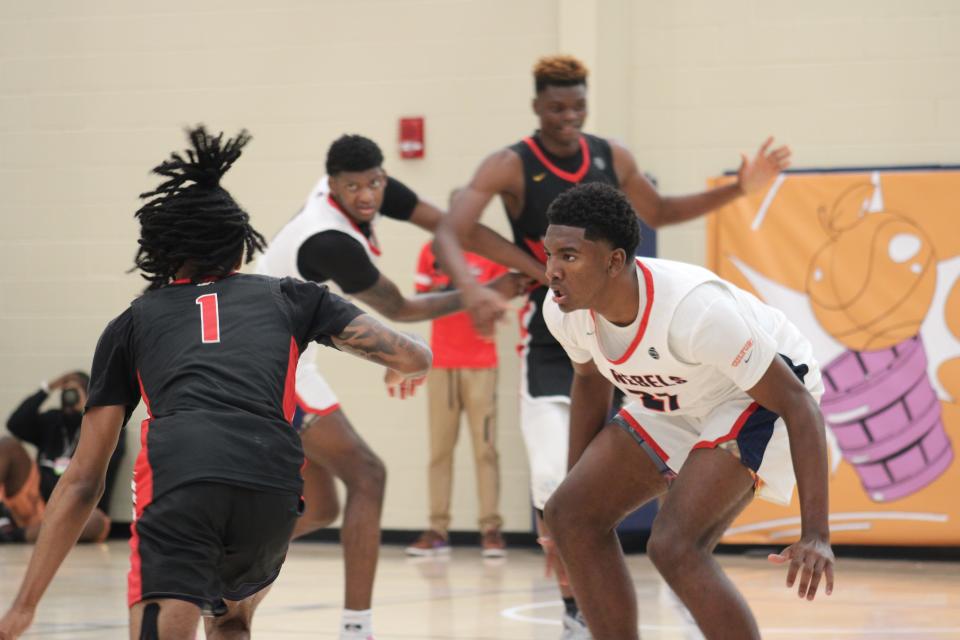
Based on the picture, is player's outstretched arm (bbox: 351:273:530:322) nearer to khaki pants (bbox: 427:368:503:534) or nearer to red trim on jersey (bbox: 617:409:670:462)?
red trim on jersey (bbox: 617:409:670:462)

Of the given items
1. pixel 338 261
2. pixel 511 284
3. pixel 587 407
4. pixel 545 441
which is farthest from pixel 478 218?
pixel 587 407

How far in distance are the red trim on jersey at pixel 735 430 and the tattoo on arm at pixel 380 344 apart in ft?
2.91

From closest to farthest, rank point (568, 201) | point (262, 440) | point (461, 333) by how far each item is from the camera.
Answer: point (262, 440) → point (568, 201) → point (461, 333)

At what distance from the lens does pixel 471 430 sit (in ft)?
29.5

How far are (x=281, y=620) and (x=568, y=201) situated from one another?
310cm

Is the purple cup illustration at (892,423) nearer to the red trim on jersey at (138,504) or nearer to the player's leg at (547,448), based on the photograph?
the player's leg at (547,448)

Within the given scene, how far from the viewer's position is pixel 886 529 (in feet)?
27.5

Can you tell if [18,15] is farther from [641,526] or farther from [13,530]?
[641,526]

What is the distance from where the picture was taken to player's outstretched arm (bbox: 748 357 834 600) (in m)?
3.46

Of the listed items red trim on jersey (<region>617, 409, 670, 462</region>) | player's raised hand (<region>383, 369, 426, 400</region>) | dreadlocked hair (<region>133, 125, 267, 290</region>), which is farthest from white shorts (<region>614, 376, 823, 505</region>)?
dreadlocked hair (<region>133, 125, 267, 290</region>)

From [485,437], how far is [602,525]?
476 centimetres

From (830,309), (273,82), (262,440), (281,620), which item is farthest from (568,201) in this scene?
(273,82)

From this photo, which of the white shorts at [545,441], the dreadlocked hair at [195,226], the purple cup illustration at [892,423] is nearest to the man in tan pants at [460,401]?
the purple cup illustration at [892,423]

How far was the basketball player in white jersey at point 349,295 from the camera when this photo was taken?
512cm
